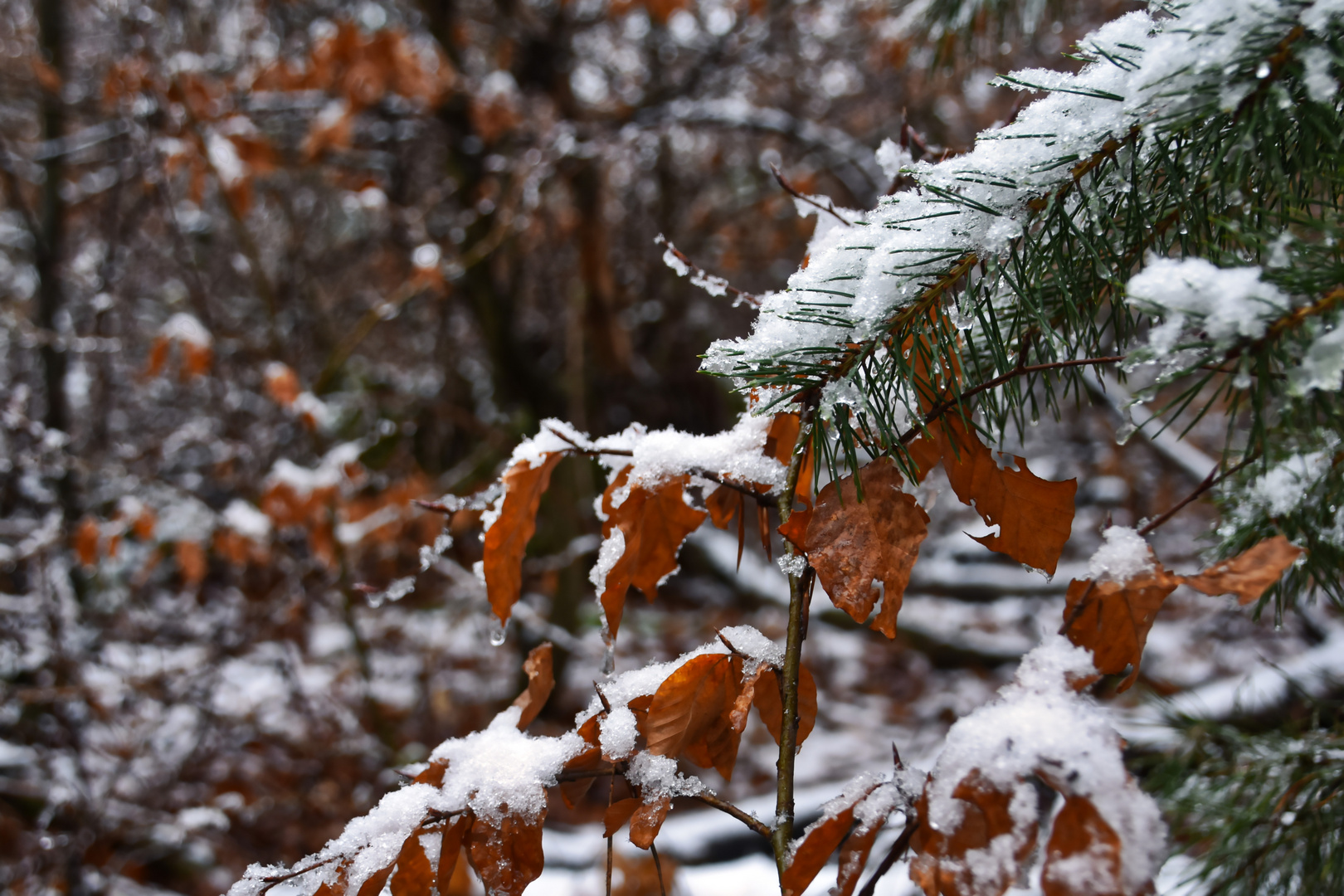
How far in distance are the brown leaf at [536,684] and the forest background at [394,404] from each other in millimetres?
241

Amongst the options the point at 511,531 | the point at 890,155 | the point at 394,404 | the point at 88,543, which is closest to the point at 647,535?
the point at 511,531

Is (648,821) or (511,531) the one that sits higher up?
(511,531)

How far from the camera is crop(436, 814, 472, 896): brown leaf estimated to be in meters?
0.54

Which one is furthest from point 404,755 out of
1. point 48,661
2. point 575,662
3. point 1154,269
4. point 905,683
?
point 905,683

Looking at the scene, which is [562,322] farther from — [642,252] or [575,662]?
[575,662]

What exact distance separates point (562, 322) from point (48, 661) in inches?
134

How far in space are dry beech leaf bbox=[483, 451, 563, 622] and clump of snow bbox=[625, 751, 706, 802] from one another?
0.18 meters

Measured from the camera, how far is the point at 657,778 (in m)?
0.56

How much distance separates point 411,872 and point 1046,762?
1.47 ft

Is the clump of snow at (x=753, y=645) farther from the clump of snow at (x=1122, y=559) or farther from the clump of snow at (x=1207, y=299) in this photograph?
the clump of snow at (x=1207, y=299)

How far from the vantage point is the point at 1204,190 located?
21.5 inches

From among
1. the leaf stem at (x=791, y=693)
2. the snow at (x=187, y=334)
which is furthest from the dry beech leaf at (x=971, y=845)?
the snow at (x=187, y=334)

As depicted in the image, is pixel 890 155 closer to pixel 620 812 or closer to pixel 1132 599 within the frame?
pixel 1132 599

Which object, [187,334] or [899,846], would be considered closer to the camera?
[899,846]
